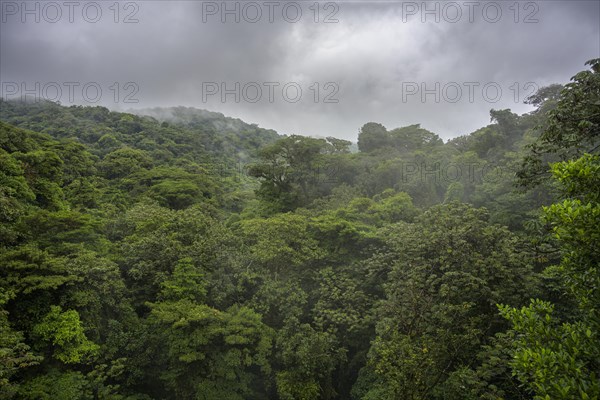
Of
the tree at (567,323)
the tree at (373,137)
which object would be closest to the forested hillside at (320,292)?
the tree at (567,323)

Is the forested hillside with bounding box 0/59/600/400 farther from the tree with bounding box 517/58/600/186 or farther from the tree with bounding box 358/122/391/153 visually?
the tree with bounding box 358/122/391/153

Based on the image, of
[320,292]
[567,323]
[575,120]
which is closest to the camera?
[567,323]

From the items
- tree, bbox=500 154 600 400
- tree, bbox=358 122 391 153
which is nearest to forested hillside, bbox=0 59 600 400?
tree, bbox=500 154 600 400

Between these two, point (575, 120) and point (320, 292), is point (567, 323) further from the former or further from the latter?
point (320, 292)

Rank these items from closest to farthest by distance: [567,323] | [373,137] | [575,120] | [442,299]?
[567,323] < [575,120] < [442,299] < [373,137]

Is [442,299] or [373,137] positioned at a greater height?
[373,137]

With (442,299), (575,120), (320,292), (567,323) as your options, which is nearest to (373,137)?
(320,292)

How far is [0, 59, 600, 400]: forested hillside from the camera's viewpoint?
157 inches

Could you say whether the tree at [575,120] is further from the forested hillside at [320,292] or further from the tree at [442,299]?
the tree at [442,299]

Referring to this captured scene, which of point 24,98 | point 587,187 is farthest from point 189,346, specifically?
point 24,98

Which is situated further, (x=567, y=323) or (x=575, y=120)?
(x=575, y=120)

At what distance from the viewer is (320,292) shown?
521 inches

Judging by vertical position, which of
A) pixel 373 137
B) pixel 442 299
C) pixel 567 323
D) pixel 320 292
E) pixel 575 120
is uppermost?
pixel 373 137

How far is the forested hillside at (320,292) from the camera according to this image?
13.1 feet
